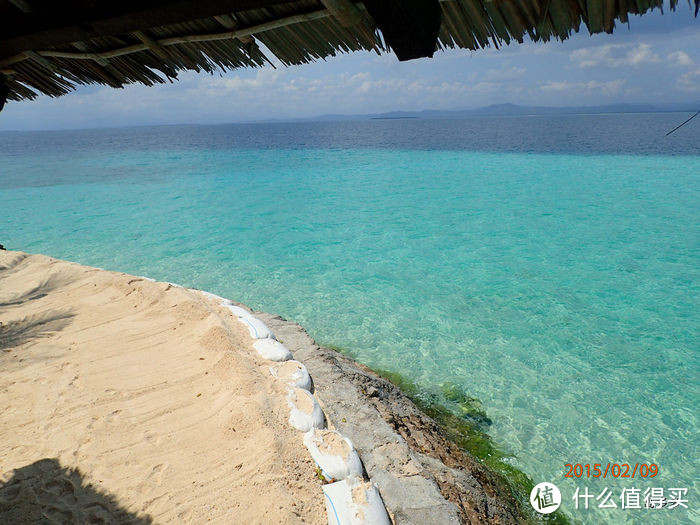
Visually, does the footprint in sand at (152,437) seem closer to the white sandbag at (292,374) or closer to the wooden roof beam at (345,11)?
the white sandbag at (292,374)

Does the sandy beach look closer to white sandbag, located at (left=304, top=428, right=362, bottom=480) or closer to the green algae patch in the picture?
white sandbag, located at (left=304, top=428, right=362, bottom=480)

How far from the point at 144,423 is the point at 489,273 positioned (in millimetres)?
7128

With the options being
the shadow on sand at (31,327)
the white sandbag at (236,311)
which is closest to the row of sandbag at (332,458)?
the white sandbag at (236,311)

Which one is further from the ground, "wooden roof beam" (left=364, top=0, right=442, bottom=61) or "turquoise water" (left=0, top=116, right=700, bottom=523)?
"wooden roof beam" (left=364, top=0, right=442, bottom=61)

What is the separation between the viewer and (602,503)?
3.36 meters

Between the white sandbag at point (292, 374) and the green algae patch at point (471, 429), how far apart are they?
1.47 m

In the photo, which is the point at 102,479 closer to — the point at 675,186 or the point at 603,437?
the point at 603,437

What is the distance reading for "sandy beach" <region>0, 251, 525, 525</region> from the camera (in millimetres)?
2244

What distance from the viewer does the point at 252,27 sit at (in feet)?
5.91

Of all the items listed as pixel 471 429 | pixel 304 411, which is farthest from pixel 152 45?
pixel 471 429

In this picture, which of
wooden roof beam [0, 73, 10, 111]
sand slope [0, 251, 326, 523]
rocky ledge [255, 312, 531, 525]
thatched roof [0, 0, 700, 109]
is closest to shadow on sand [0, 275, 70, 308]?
sand slope [0, 251, 326, 523]

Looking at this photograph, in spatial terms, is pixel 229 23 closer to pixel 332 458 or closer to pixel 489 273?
pixel 332 458

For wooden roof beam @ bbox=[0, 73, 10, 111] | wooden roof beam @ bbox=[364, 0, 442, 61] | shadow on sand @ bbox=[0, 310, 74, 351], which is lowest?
shadow on sand @ bbox=[0, 310, 74, 351]

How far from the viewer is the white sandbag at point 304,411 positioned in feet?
8.96
